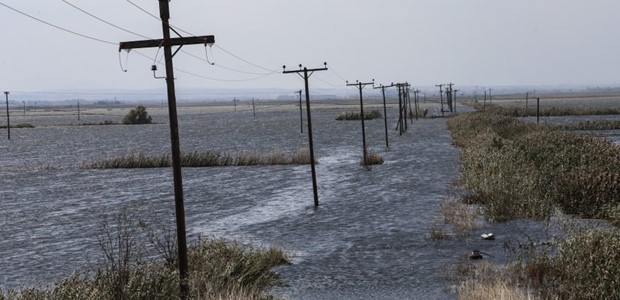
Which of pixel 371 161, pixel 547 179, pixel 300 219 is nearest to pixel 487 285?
pixel 300 219

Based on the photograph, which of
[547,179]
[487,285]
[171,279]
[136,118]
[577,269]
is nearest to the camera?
[171,279]

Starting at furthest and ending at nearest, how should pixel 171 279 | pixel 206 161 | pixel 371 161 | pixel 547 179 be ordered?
pixel 206 161, pixel 371 161, pixel 547 179, pixel 171 279

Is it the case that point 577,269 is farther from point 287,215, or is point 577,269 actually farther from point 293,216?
point 287,215

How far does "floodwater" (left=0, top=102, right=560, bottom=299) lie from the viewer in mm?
16797

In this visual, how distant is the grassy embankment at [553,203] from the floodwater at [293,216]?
1.40 meters

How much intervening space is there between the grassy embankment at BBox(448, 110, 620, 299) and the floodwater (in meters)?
1.40

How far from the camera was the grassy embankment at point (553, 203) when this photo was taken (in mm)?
12555

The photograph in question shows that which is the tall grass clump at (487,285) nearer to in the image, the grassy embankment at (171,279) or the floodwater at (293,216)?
the floodwater at (293,216)

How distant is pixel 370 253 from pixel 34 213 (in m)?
17.7

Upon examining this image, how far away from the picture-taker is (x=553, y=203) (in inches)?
933

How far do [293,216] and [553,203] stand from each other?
9.91 meters

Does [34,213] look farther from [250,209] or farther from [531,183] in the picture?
[531,183]

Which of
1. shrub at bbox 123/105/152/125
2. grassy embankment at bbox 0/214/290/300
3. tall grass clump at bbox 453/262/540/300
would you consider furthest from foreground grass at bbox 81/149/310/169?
shrub at bbox 123/105/152/125

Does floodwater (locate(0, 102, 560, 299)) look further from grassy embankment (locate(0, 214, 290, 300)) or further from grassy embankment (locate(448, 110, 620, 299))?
grassy embankment (locate(448, 110, 620, 299))
